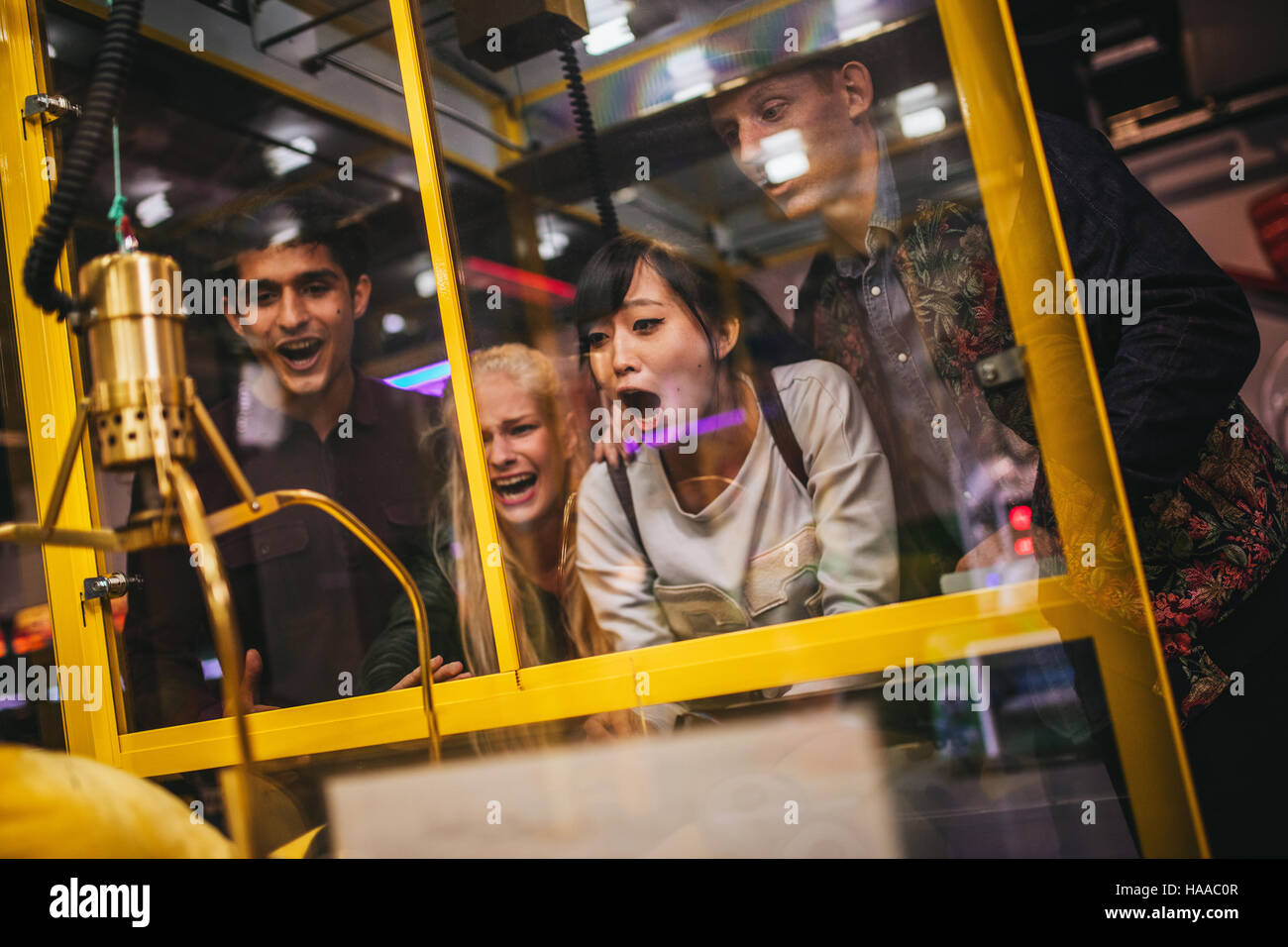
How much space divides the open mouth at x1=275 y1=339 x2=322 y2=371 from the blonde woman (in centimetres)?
32

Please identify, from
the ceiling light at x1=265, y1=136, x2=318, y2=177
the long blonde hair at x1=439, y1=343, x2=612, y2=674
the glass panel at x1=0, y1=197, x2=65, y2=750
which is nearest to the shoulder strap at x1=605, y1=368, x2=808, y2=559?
the long blonde hair at x1=439, y1=343, x2=612, y2=674

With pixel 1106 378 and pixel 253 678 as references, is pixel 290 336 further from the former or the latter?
pixel 1106 378

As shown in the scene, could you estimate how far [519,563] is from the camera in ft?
4.24

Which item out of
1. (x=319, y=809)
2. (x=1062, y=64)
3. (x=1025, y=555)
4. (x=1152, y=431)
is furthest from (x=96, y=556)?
(x=1062, y=64)

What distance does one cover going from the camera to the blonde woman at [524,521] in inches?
49.9

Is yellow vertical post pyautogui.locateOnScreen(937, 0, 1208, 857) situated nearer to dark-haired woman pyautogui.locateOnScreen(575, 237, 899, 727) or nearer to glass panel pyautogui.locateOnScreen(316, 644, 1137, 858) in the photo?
glass panel pyautogui.locateOnScreen(316, 644, 1137, 858)

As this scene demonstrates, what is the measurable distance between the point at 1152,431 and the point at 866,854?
22.0 inches

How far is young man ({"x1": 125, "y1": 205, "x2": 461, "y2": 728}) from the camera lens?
4.57ft

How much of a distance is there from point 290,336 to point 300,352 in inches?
1.4

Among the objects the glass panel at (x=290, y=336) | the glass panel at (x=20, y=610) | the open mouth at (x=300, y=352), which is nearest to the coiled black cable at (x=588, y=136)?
the glass panel at (x=290, y=336)

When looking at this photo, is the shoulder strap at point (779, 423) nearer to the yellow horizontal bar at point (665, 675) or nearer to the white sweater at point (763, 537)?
the white sweater at point (763, 537)

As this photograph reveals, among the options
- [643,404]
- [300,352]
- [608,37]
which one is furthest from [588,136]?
[300,352]

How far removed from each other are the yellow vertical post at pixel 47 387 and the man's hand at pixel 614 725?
0.92m
